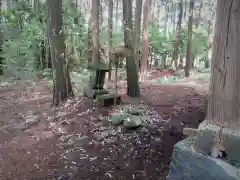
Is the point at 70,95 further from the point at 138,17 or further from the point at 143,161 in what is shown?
the point at 138,17

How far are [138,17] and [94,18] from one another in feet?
7.53

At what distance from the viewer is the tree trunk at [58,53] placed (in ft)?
22.1

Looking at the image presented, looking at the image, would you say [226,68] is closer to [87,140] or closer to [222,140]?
[222,140]

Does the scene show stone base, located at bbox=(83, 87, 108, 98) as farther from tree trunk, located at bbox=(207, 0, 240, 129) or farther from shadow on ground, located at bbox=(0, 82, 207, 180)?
tree trunk, located at bbox=(207, 0, 240, 129)

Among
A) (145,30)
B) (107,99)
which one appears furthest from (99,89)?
(145,30)

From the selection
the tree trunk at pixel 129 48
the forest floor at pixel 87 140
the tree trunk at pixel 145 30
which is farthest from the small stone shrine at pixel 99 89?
the tree trunk at pixel 145 30

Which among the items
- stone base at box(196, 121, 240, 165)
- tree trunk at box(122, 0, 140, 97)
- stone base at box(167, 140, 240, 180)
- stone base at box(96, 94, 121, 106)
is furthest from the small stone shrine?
stone base at box(196, 121, 240, 165)

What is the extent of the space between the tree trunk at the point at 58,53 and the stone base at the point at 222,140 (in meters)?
5.16

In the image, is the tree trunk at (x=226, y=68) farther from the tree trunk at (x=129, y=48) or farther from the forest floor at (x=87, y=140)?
the tree trunk at (x=129, y=48)

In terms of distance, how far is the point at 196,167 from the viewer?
7.71ft

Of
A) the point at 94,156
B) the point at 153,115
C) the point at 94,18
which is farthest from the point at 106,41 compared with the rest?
the point at 94,156

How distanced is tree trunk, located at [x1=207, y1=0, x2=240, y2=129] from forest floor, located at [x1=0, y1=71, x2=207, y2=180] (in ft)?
6.66

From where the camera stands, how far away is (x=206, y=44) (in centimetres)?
1841

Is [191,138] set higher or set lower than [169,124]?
higher
